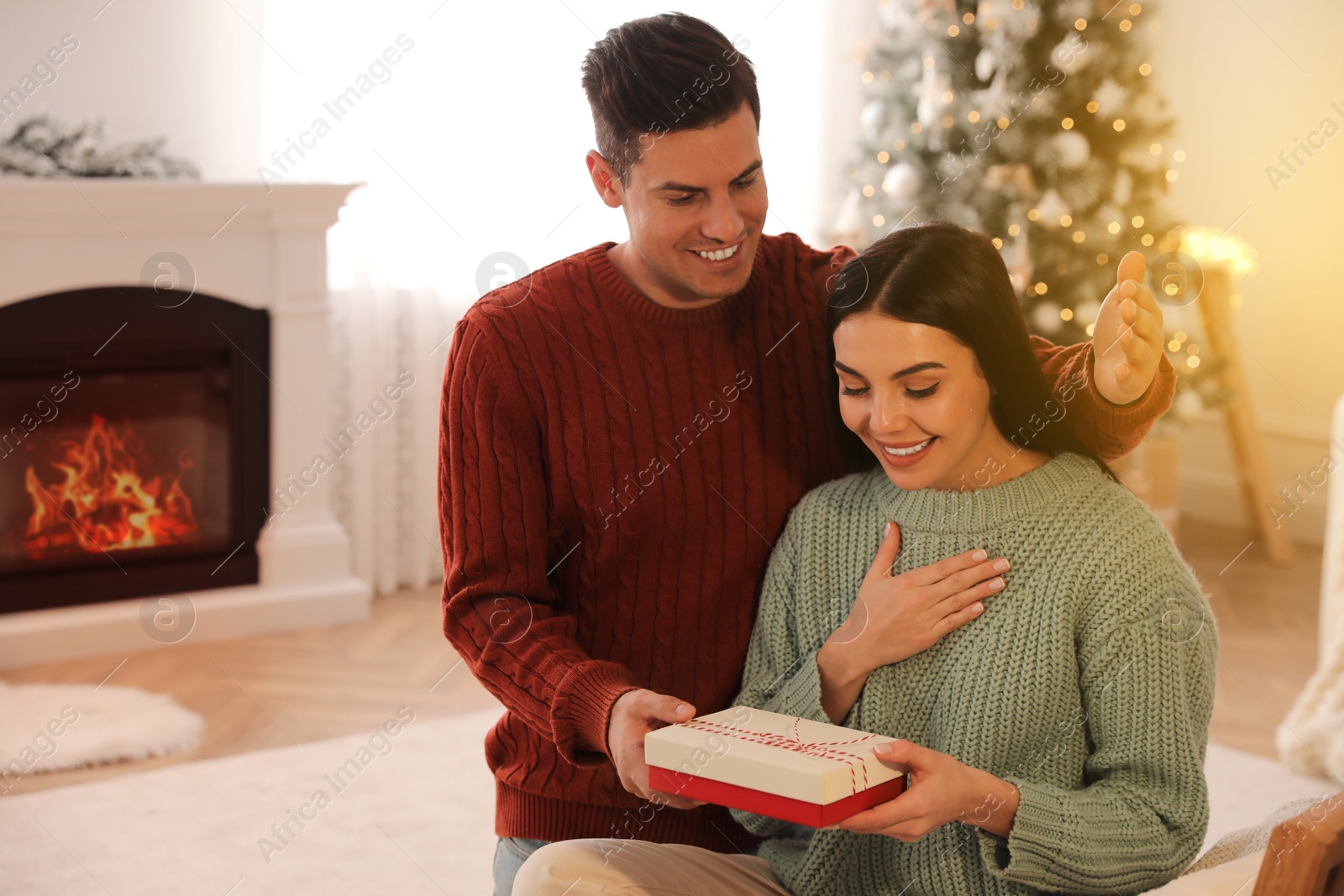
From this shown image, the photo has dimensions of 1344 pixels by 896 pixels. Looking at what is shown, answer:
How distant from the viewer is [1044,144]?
4633 millimetres

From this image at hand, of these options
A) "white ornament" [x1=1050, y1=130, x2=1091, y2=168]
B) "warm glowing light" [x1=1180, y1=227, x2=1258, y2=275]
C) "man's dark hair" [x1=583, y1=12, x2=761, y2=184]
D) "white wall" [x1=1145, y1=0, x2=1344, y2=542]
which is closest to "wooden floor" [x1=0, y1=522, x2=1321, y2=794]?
"white wall" [x1=1145, y1=0, x2=1344, y2=542]

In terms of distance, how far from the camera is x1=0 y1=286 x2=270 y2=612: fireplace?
159 inches

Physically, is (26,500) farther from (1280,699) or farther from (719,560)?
(1280,699)

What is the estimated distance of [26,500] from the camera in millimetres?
4062

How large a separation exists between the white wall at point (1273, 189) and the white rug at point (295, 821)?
2.50 meters

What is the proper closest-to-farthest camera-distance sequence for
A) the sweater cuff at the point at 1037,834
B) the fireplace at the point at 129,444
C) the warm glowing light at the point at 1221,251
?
the sweater cuff at the point at 1037,834
the fireplace at the point at 129,444
the warm glowing light at the point at 1221,251

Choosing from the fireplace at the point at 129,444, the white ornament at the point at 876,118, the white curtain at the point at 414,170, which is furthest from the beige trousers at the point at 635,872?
the white ornament at the point at 876,118

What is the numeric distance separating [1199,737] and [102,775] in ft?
8.99

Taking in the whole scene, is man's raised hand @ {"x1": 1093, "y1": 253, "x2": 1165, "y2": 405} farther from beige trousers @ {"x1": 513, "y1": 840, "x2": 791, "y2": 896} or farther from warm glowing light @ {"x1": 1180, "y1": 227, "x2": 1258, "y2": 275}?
warm glowing light @ {"x1": 1180, "y1": 227, "x2": 1258, "y2": 275}

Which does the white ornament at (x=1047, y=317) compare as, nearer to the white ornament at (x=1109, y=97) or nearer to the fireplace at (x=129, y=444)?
the white ornament at (x=1109, y=97)

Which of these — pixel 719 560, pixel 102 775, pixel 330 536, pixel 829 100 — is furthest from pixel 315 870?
pixel 829 100

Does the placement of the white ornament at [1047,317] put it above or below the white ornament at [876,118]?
below

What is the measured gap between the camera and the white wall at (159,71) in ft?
13.6

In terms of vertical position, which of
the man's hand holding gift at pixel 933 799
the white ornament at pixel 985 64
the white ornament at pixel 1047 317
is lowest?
the man's hand holding gift at pixel 933 799
